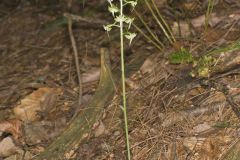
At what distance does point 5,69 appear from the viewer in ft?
11.6

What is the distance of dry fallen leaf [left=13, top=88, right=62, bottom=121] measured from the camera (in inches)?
113

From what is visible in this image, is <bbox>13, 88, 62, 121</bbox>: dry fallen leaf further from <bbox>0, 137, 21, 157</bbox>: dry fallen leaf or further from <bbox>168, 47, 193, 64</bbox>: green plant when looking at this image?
<bbox>168, 47, 193, 64</bbox>: green plant

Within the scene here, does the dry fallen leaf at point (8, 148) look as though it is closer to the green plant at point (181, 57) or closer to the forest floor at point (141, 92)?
the forest floor at point (141, 92)

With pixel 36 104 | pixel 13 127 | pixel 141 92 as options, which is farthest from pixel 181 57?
pixel 13 127

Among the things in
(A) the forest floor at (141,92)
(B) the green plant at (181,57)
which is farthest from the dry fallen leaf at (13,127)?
(B) the green plant at (181,57)

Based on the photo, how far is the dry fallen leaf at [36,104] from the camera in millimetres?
2879

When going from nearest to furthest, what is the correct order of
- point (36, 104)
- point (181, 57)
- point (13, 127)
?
point (181, 57) → point (13, 127) → point (36, 104)

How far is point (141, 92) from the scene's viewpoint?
2623 millimetres

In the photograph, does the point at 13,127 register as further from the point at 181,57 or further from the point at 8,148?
the point at 181,57

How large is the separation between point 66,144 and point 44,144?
186mm

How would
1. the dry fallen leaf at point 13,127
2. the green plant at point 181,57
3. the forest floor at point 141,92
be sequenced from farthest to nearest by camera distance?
the dry fallen leaf at point 13,127
the green plant at point 181,57
the forest floor at point 141,92

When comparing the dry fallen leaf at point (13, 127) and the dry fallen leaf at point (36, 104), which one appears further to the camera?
the dry fallen leaf at point (36, 104)

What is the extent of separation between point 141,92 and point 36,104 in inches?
28.6

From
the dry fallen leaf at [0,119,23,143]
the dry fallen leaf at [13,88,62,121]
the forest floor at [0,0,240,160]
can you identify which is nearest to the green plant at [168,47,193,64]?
the forest floor at [0,0,240,160]
